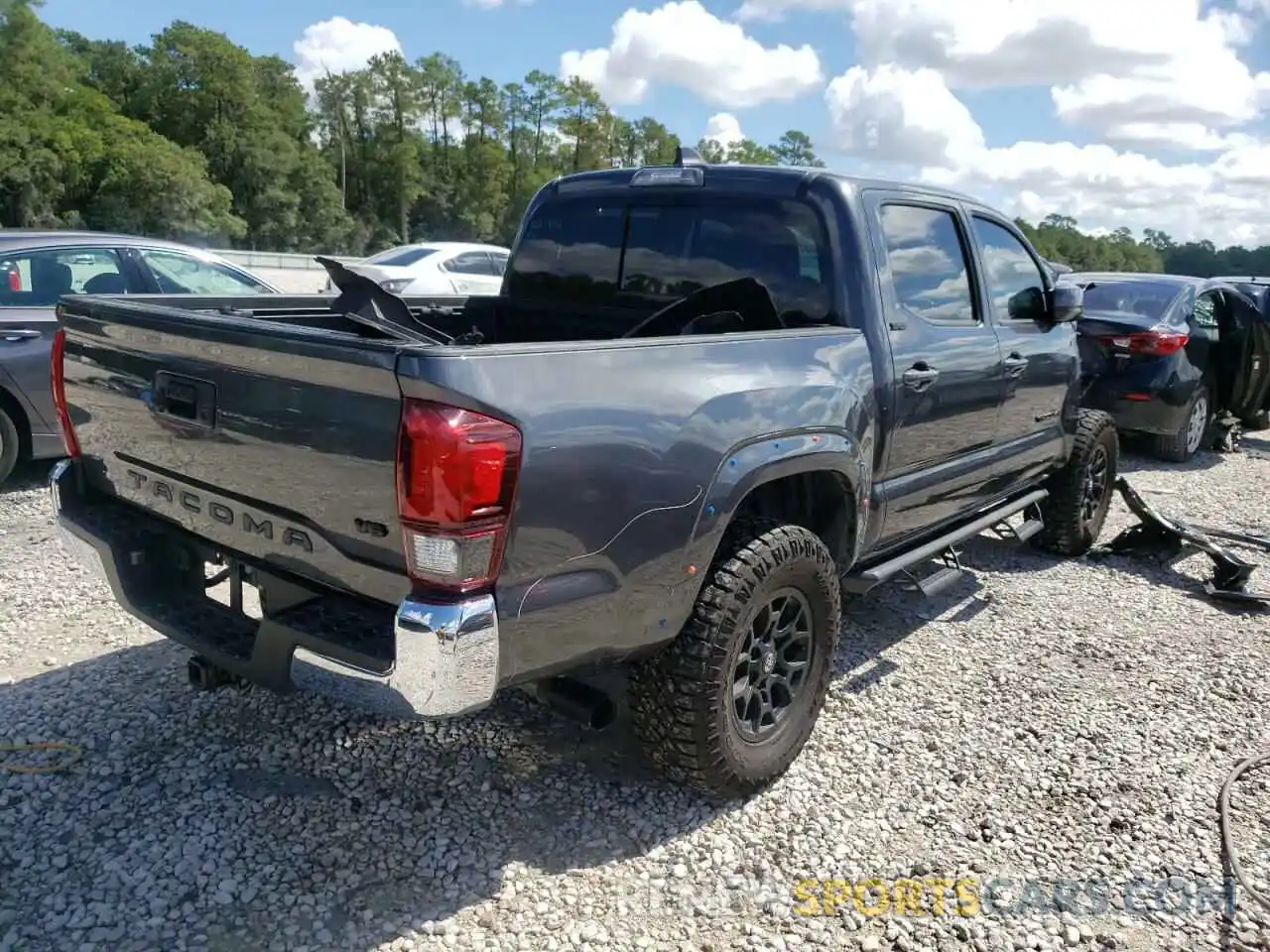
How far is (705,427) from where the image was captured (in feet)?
9.27

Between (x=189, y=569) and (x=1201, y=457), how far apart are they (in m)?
9.96

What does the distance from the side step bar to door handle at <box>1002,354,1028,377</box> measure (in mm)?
713

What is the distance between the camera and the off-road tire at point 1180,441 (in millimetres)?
8953

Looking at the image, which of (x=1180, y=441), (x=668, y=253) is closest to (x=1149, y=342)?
(x=1180, y=441)

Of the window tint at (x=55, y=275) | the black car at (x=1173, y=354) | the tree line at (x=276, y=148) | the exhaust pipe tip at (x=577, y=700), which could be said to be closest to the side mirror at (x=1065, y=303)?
the exhaust pipe tip at (x=577, y=700)

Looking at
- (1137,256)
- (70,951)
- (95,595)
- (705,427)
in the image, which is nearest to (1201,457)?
(705,427)

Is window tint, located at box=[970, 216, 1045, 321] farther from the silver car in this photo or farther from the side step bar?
the silver car

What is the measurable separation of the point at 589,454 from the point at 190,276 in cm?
551

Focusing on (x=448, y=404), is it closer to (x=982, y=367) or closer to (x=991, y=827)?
(x=991, y=827)

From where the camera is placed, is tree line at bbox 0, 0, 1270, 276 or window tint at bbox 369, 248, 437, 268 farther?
tree line at bbox 0, 0, 1270, 276

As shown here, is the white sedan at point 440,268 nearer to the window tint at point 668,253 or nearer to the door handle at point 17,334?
the door handle at point 17,334

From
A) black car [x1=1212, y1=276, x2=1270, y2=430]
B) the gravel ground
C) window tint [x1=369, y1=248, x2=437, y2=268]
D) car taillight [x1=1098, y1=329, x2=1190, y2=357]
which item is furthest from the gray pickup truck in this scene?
window tint [x1=369, y1=248, x2=437, y2=268]

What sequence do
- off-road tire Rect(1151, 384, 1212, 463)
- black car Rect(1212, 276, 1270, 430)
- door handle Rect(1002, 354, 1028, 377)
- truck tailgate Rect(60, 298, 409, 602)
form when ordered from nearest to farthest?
truck tailgate Rect(60, 298, 409, 602)
door handle Rect(1002, 354, 1028, 377)
off-road tire Rect(1151, 384, 1212, 463)
black car Rect(1212, 276, 1270, 430)

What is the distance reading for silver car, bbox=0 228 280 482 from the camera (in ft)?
20.5
